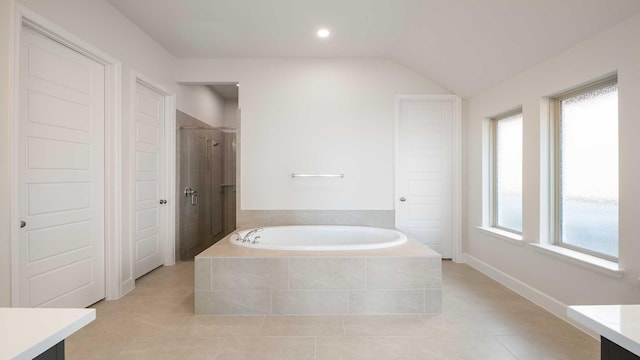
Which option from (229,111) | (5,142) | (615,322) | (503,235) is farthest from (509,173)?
(229,111)

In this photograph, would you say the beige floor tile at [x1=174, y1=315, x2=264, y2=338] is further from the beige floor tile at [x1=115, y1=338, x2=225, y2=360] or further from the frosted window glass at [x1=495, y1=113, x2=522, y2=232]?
the frosted window glass at [x1=495, y1=113, x2=522, y2=232]

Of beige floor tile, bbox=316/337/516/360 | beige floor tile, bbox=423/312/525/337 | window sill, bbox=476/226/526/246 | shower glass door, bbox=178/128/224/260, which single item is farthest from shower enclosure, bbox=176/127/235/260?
window sill, bbox=476/226/526/246

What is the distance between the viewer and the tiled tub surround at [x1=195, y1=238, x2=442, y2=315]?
7.11ft

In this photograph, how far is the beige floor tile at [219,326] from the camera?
6.30ft

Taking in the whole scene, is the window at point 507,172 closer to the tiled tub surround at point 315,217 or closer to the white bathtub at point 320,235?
the tiled tub surround at point 315,217

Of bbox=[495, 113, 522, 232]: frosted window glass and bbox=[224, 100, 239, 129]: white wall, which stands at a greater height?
bbox=[224, 100, 239, 129]: white wall

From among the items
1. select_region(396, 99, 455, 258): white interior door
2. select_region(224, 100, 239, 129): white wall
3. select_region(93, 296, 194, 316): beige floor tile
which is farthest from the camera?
select_region(224, 100, 239, 129): white wall

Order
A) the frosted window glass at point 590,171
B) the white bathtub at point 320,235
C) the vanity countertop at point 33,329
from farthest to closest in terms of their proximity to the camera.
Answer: the white bathtub at point 320,235
the frosted window glass at point 590,171
the vanity countertop at point 33,329

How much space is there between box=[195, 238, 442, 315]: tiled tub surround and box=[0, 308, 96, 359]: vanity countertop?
1460 millimetres

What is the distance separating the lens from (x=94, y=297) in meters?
2.36

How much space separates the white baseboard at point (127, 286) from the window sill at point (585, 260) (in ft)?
11.2

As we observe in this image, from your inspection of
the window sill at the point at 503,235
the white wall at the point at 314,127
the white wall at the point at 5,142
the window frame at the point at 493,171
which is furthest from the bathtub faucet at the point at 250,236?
the window frame at the point at 493,171

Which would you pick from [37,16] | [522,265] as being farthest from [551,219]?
[37,16]

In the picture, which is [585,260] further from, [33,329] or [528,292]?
[33,329]
